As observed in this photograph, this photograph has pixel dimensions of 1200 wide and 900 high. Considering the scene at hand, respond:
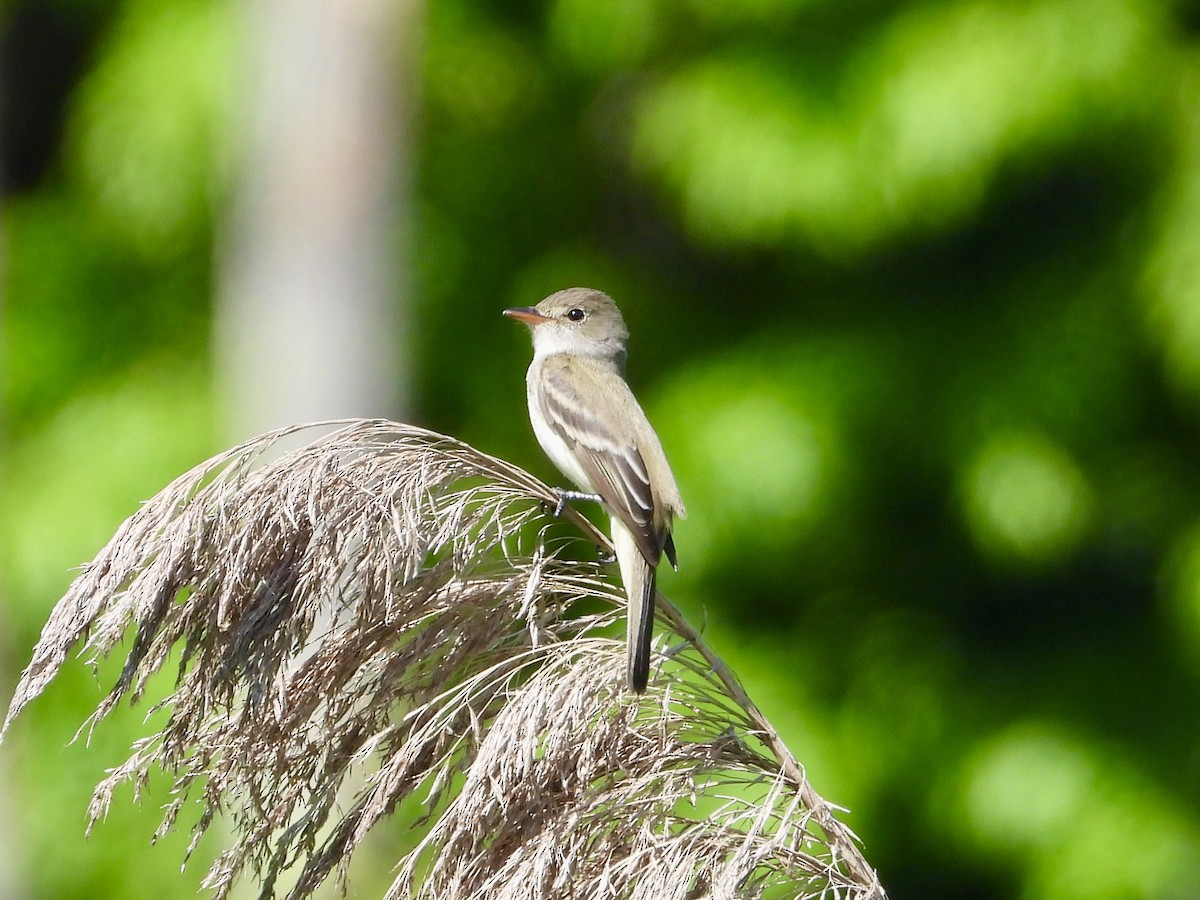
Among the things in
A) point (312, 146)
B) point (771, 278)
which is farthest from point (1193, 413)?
point (312, 146)

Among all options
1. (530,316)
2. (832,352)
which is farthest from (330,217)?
(832,352)

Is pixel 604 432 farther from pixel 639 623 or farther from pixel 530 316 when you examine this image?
pixel 639 623

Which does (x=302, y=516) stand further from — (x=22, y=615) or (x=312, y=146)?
(x=22, y=615)

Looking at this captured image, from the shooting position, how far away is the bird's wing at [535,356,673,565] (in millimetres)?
3443

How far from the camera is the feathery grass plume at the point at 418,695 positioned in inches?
90.9

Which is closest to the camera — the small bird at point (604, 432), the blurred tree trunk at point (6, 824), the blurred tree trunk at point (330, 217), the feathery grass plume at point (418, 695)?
the feathery grass plume at point (418, 695)

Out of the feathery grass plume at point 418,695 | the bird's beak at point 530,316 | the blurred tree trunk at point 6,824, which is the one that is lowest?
the blurred tree trunk at point 6,824

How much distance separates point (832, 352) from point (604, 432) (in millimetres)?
2069

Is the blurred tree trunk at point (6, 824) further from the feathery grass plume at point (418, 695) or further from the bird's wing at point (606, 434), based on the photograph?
the feathery grass plume at point (418, 695)

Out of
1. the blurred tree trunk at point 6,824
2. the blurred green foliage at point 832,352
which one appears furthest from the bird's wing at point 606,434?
the blurred tree trunk at point 6,824

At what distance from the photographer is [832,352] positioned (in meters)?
5.67

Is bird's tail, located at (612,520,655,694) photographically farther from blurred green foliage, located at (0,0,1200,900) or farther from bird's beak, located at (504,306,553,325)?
blurred green foliage, located at (0,0,1200,900)

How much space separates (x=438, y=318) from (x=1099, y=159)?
2.91 m

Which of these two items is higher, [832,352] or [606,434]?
[606,434]
